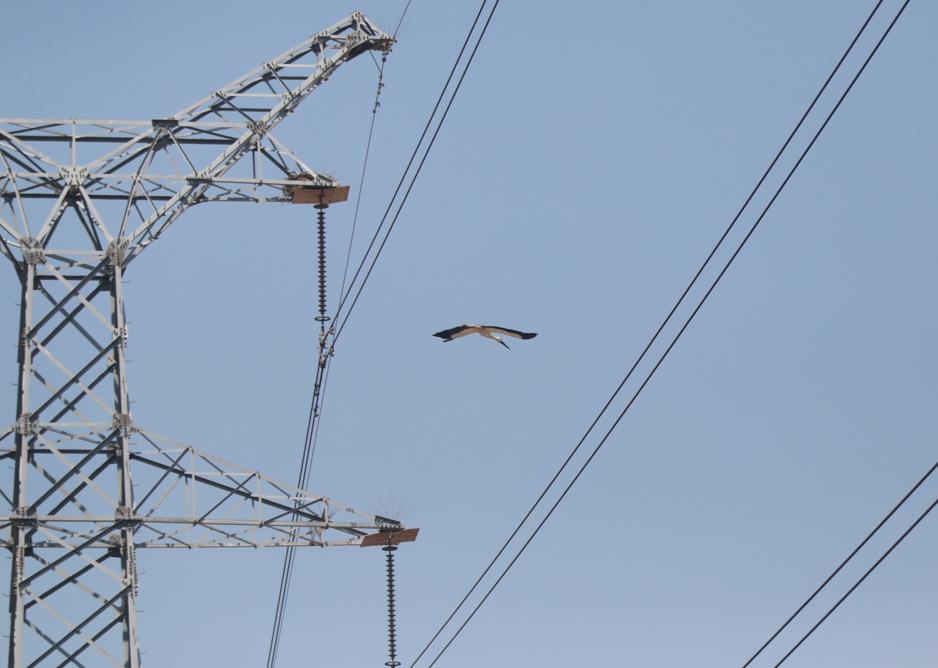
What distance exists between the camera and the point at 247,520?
42.8 meters

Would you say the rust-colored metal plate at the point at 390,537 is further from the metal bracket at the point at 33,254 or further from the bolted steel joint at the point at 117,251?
the metal bracket at the point at 33,254

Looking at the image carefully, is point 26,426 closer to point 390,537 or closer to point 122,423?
point 122,423

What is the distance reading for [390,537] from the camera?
44.0 metres

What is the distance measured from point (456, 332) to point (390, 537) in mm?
4855

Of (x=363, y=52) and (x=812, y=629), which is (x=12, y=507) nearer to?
(x=363, y=52)

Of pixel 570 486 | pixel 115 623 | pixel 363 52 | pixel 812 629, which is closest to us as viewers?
pixel 812 629

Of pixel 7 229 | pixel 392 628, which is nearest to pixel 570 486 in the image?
pixel 392 628

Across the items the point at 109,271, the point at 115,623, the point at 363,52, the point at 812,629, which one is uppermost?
the point at 363,52

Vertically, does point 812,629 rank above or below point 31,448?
below

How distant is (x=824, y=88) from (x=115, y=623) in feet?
62.3

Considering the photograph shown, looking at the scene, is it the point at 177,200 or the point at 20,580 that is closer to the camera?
the point at 20,580


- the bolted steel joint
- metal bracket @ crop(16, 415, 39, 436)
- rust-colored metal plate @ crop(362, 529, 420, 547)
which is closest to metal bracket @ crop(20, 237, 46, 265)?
the bolted steel joint

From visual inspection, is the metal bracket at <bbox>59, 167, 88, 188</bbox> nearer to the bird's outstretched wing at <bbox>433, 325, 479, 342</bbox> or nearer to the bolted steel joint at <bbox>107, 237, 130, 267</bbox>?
the bolted steel joint at <bbox>107, 237, 130, 267</bbox>

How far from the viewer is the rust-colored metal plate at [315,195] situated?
44562 millimetres
